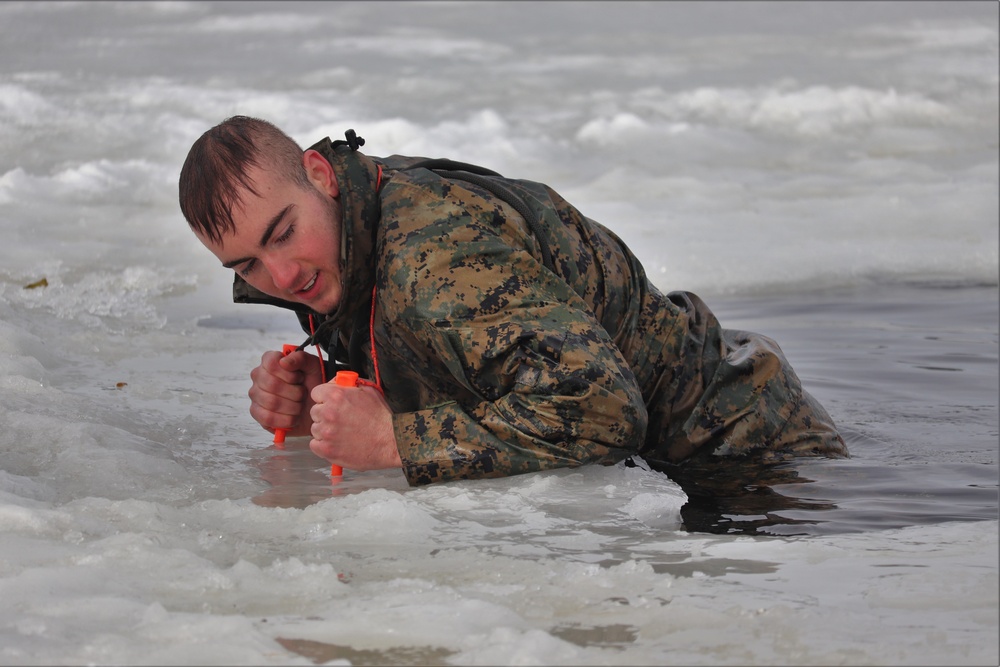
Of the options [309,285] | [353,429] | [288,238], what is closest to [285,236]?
[288,238]

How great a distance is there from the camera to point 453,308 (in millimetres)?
2553

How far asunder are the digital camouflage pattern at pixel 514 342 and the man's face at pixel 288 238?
6 centimetres

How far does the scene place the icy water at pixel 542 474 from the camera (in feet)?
6.52

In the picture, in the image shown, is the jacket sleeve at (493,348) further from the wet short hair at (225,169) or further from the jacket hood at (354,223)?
the wet short hair at (225,169)

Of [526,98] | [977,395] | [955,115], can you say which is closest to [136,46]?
[526,98]

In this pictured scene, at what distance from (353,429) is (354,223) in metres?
0.47

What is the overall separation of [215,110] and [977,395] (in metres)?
7.91

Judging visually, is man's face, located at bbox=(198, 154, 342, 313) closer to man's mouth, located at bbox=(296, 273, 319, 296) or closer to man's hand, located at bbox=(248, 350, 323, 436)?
man's mouth, located at bbox=(296, 273, 319, 296)

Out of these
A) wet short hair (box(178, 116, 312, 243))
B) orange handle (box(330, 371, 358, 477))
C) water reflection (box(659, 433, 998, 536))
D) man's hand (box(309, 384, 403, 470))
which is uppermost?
wet short hair (box(178, 116, 312, 243))

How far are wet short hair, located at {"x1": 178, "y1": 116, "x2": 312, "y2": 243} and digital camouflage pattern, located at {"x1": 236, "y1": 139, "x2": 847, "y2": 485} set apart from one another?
0.15m

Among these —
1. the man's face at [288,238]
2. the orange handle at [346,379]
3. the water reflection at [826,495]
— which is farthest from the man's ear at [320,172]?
the water reflection at [826,495]

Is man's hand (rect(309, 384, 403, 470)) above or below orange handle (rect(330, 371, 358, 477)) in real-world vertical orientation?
below

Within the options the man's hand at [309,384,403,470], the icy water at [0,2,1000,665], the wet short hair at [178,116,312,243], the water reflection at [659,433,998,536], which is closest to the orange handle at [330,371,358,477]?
the man's hand at [309,384,403,470]

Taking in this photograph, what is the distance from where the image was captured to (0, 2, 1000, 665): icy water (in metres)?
1.99
